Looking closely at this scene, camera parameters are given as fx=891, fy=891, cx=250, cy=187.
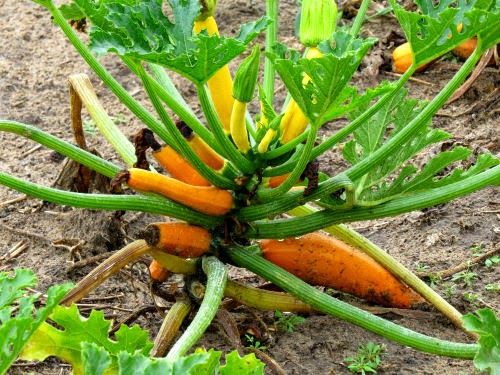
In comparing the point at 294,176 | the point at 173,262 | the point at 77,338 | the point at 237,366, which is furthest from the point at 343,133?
the point at 77,338

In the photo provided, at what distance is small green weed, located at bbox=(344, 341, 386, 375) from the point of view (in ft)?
8.23

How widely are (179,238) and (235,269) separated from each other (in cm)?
61

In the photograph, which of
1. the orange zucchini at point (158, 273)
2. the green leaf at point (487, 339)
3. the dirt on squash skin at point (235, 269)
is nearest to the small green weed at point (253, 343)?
the dirt on squash skin at point (235, 269)

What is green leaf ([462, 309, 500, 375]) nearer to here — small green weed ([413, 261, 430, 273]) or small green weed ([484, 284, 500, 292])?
small green weed ([484, 284, 500, 292])

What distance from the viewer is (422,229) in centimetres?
323

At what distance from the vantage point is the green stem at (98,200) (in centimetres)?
238

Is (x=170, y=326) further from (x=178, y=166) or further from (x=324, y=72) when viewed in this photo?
(x=324, y=72)

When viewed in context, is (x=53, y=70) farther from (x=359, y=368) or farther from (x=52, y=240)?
(x=359, y=368)

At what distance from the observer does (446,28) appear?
2.14m

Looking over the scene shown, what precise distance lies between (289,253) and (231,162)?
1.11ft

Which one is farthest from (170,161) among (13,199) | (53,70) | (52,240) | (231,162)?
(53,70)

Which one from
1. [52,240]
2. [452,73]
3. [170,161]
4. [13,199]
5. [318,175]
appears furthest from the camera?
[452,73]

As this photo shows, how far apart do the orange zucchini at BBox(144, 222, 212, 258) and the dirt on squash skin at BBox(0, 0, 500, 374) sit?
14 cm

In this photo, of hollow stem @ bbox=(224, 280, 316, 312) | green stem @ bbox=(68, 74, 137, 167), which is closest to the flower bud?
green stem @ bbox=(68, 74, 137, 167)
